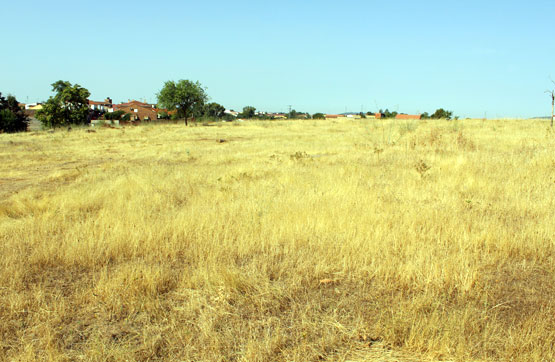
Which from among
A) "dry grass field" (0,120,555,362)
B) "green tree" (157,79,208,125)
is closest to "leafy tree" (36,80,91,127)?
"green tree" (157,79,208,125)

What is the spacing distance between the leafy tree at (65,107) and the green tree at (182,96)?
1191cm

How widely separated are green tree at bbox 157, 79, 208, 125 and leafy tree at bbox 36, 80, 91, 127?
469 inches

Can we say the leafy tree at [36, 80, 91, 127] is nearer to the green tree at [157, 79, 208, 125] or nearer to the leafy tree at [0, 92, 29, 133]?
the leafy tree at [0, 92, 29, 133]

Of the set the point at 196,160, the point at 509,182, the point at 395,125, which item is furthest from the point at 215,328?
the point at 395,125

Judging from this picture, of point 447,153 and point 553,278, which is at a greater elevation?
point 447,153

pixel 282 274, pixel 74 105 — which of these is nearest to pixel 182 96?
pixel 74 105

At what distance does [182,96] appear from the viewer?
147 feet

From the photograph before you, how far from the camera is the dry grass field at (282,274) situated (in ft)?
8.36

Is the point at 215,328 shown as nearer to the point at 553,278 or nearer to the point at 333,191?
the point at 553,278

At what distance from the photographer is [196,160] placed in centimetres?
1251

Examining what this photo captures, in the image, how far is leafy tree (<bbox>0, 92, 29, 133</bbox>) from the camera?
4247 centimetres

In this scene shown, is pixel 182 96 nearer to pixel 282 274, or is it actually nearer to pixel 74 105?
pixel 74 105

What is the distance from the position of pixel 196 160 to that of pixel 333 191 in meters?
7.15

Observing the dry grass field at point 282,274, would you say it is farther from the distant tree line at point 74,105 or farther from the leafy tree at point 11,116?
the leafy tree at point 11,116
